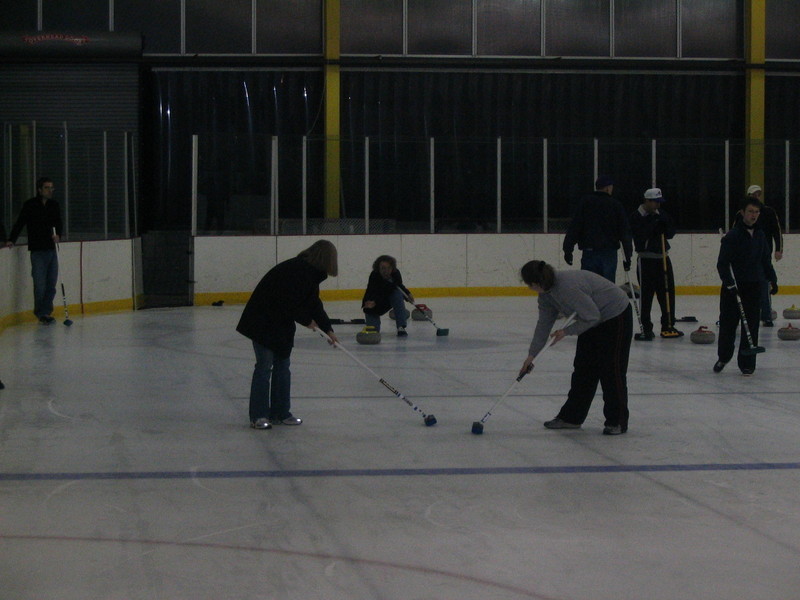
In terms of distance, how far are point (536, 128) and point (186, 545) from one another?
18.4 meters

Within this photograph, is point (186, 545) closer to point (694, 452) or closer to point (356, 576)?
point (356, 576)

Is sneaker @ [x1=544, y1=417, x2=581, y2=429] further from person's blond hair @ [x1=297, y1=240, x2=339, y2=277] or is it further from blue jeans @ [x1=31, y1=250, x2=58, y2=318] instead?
blue jeans @ [x1=31, y1=250, x2=58, y2=318]

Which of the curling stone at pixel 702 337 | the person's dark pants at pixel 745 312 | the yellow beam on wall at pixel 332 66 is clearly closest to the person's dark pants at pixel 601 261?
the curling stone at pixel 702 337

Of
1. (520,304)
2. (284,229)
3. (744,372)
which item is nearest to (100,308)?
(284,229)

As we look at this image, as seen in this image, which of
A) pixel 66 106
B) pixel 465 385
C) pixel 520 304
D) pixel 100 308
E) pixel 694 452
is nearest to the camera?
pixel 694 452

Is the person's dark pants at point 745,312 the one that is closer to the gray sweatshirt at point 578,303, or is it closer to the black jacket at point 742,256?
the black jacket at point 742,256

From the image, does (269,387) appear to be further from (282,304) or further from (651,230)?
(651,230)

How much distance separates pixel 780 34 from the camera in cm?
2262

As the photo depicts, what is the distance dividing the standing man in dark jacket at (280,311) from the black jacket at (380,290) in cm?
468

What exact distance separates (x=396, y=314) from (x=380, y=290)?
50cm

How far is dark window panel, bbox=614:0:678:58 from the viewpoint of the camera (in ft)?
73.7

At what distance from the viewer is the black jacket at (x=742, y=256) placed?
917 cm

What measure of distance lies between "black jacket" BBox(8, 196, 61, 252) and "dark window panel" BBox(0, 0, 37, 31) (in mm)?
8653

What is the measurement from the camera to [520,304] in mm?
17250
